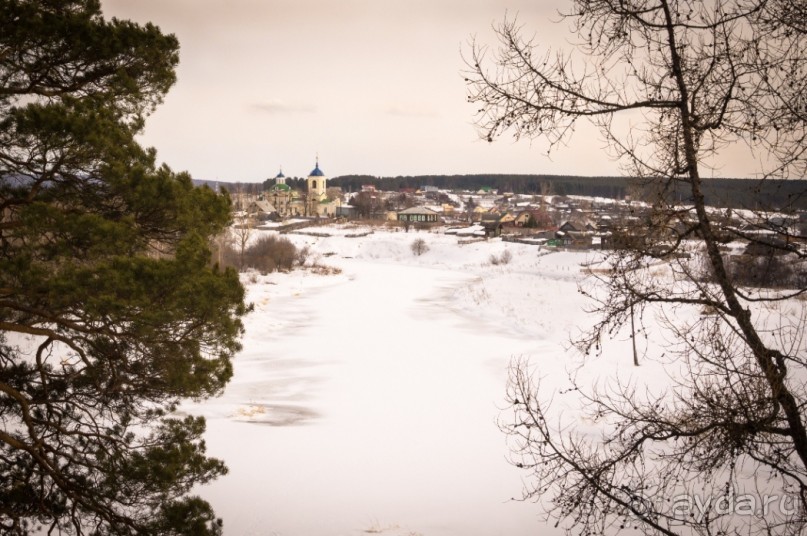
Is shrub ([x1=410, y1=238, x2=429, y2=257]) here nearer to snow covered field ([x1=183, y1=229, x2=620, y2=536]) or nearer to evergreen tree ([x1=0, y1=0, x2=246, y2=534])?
snow covered field ([x1=183, y1=229, x2=620, y2=536])

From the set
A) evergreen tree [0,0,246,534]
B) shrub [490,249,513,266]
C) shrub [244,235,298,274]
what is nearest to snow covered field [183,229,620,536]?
evergreen tree [0,0,246,534]

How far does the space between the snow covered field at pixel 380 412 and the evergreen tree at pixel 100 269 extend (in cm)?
332

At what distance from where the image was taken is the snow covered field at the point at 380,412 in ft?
30.3

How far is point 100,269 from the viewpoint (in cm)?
503

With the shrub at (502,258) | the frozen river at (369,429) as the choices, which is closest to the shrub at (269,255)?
the frozen river at (369,429)

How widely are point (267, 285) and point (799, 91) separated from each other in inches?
1308

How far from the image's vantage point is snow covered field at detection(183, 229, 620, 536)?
925 centimetres

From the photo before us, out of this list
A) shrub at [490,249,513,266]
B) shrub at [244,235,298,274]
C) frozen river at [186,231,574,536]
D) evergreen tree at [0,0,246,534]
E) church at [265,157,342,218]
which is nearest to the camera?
evergreen tree at [0,0,246,534]

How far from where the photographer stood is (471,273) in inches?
1836

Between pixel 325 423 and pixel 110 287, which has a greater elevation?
pixel 110 287

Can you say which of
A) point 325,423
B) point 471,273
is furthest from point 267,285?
point 325,423

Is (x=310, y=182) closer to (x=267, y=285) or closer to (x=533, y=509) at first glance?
(x=267, y=285)

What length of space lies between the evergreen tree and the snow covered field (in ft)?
10.9

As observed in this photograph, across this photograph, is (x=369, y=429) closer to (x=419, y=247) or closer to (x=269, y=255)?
(x=269, y=255)
